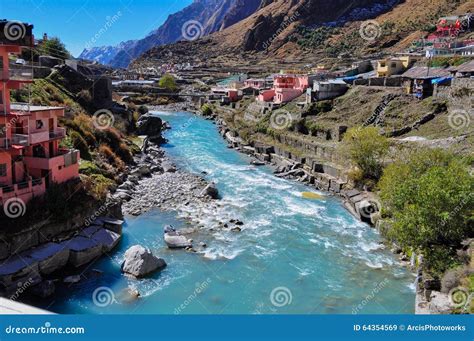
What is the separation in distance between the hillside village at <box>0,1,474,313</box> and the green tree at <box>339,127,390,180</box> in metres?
0.95

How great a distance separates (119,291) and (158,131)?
34694 mm

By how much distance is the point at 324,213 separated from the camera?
87.4 feet

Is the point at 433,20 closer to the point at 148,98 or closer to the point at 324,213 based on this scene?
the point at 148,98

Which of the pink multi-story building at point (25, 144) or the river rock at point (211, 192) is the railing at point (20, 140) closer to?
the pink multi-story building at point (25, 144)

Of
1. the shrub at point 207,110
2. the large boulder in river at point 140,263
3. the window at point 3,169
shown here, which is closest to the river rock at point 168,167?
the large boulder in river at point 140,263

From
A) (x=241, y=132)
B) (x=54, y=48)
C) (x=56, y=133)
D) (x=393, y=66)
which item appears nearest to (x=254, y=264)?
(x=56, y=133)

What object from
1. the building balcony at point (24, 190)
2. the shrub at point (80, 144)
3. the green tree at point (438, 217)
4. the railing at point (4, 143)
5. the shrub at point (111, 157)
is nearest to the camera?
the green tree at point (438, 217)

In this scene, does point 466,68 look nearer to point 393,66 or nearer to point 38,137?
point 393,66

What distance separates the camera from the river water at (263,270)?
16.4m

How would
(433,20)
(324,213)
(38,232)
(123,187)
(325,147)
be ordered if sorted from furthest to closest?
(433,20)
(325,147)
(123,187)
(324,213)
(38,232)

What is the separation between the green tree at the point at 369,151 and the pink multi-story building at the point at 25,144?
17322 mm

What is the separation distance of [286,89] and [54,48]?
27067mm

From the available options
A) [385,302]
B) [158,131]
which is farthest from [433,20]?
[385,302]

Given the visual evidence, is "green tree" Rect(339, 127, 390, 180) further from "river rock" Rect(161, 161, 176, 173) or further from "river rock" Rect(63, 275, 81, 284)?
"river rock" Rect(63, 275, 81, 284)
